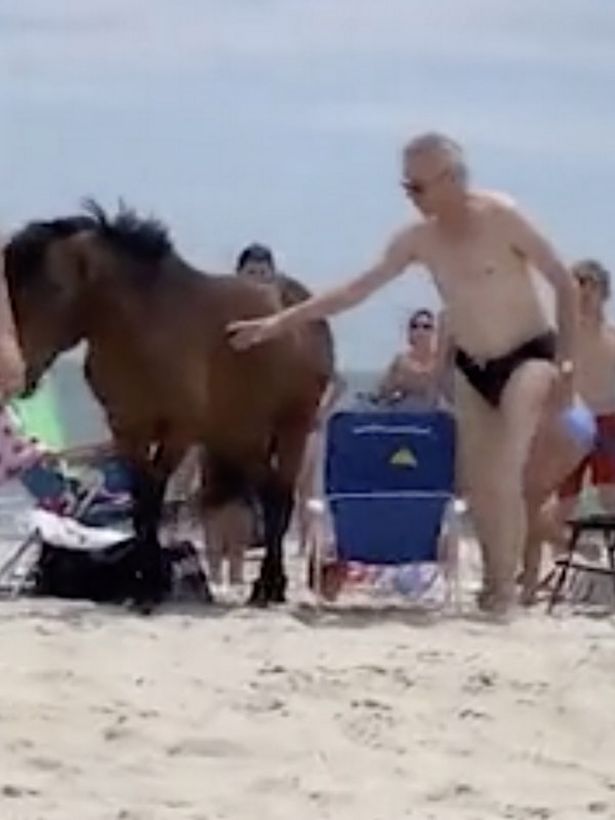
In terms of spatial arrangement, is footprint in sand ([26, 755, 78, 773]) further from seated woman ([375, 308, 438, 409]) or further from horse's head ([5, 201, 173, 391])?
seated woman ([375, 308, 438, 409])

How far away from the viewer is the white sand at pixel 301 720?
581 centimetres

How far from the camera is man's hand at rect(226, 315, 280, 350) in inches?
363

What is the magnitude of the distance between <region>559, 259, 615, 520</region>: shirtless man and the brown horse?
1.46m

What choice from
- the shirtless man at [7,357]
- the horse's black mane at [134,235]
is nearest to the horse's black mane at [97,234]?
the horse's black mane at [134,235]

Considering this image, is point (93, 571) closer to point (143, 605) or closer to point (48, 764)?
point (143, 605)

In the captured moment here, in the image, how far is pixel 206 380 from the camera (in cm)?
949

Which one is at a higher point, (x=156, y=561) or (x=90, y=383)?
(x=90, y=383)

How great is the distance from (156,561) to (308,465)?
1.47 m

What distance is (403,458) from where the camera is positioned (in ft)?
31.5

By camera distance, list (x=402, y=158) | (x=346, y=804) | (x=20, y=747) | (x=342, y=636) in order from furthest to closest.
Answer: (x=402, y=158) < (x=342, y=636) < (x=20, y=747) < (x=346, y=804)

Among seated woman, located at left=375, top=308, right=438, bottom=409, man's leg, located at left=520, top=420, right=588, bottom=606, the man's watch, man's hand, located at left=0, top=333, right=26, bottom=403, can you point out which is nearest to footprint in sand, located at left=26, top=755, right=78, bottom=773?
man's hand, located at left=0, top=333, right=26, bottom=403

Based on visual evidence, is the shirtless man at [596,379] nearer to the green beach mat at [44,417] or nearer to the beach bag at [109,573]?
the beach bag at [109,573]

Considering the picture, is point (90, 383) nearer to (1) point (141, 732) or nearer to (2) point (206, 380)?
(2) point (206, 380)

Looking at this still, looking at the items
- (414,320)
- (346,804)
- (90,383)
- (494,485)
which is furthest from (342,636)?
(414,320)
